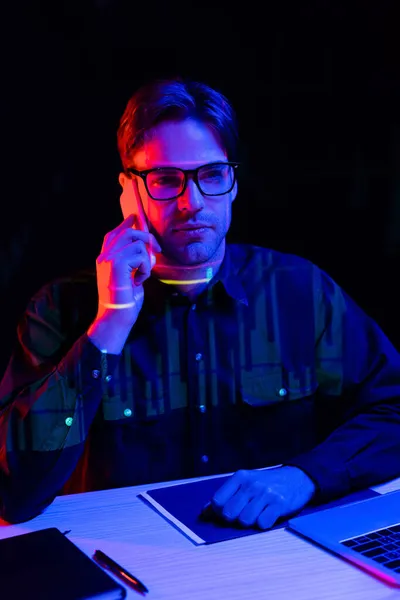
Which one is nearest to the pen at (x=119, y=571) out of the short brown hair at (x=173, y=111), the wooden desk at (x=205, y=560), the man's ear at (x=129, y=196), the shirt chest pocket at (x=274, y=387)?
the wooden desk at (x=205, y=560)

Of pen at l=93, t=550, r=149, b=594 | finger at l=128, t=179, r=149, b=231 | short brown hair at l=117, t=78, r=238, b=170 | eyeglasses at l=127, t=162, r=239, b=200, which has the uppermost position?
short brown hair at l=117, t=78, r=238, b=170

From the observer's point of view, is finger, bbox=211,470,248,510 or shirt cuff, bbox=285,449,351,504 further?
shirt cuff, bbox=285,449,351,504

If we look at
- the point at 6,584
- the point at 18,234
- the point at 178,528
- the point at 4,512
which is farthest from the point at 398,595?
the point at 18,234

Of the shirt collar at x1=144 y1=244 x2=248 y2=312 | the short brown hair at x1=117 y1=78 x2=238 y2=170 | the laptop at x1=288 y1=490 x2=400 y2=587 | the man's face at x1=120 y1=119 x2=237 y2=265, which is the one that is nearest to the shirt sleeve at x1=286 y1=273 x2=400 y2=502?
the laptop at x1=288 y1=490 x2=400 y2=587

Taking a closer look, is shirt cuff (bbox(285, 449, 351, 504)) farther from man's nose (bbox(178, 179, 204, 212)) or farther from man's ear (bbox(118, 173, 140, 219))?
man's ear (bbox(118, 173, 140, 219))

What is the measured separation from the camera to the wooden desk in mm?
929

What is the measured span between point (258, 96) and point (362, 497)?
1270 millimetres

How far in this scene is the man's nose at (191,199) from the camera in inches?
60.9

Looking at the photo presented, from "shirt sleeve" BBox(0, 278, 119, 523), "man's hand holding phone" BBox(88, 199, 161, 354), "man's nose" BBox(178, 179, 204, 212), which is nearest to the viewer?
"shirt sleeve" BBox(0, 278, 119, 523)

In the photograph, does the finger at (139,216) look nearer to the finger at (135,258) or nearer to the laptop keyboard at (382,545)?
the finger at (135,258)

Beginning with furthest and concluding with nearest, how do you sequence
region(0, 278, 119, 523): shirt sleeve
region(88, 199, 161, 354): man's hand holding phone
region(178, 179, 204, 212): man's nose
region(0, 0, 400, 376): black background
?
region(0, 0, 400, 376): black background → region(178, 179, 204, 212): man's nose → region(88, 199, 161, 354): man's hand holding phone → region(0, 278, 119, 523): shirt sleeve

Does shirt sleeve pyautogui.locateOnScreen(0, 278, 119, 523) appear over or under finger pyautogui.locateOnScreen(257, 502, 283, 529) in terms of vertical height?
over

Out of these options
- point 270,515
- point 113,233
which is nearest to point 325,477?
point 270,515

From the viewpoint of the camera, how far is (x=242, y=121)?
205 centimetres
